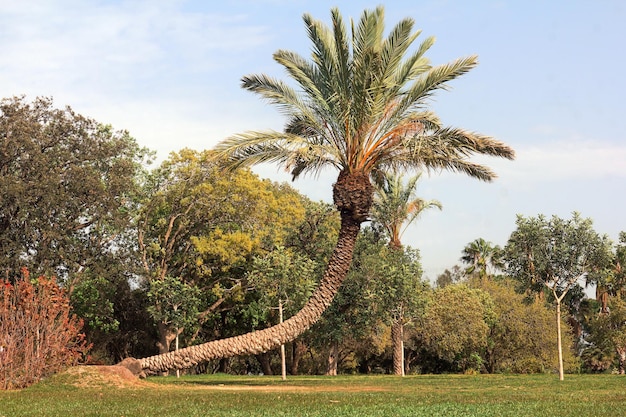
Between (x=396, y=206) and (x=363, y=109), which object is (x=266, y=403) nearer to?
(x=363, y=109)

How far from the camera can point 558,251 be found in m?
33.2

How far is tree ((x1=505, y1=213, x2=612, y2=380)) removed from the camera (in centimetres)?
3303

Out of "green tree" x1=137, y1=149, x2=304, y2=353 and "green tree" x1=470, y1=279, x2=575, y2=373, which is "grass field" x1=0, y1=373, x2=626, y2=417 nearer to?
"green tree" x1=137, y1=149, x2=304, y2=353

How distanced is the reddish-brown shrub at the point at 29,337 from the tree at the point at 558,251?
2061 cm

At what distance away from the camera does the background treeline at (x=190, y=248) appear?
34.5 m

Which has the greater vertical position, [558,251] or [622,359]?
[558,251]

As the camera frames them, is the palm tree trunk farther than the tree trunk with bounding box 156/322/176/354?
No

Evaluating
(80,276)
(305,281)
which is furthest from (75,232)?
(305,281)

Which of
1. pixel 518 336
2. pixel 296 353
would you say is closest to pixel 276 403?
pixel 296 353

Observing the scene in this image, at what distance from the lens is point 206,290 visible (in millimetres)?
42406

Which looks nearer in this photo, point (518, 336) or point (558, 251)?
point (558, 251)

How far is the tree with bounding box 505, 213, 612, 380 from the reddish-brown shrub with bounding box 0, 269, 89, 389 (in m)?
20.6

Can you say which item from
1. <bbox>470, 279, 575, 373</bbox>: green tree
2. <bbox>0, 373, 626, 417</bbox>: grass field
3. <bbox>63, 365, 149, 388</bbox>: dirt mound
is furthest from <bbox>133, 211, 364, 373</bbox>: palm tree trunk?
<bbox>470, 279, 575, 373</bbox>: green tree

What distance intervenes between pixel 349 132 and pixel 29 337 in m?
12.6
